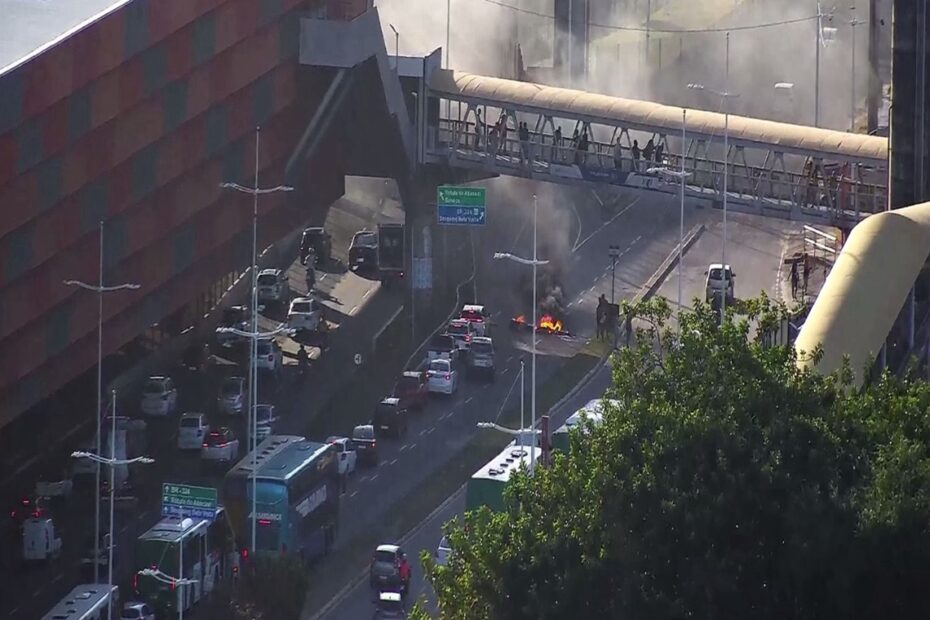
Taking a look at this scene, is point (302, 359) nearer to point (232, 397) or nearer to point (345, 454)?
point (232, 397)

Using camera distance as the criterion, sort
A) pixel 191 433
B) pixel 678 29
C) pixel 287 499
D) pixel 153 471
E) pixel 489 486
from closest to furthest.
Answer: pixel 489 486 < pixel 287 499 < pixel 153 471 < pixel 191 433 < pixel 678 29

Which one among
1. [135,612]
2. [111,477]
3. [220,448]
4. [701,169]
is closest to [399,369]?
[220,448]

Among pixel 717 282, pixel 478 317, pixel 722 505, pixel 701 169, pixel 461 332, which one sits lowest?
pixel 461 332

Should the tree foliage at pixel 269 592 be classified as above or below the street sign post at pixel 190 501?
below

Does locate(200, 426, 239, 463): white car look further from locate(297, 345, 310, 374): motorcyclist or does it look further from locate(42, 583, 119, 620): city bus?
locate(42, 583, 119, 620): city bus

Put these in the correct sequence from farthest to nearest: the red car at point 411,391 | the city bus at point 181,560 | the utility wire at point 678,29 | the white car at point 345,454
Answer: the utility wire at point 678,29
the red car at point 411,391
the white car at point 345,454
the city bus at point 181,560

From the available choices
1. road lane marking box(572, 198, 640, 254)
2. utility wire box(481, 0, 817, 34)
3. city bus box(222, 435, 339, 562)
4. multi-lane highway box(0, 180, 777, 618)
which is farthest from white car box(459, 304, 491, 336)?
utility wire box(481, 0, 817, 34)

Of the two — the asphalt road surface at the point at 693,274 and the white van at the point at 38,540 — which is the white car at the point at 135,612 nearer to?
the asphalt road surface at the point at 693,274

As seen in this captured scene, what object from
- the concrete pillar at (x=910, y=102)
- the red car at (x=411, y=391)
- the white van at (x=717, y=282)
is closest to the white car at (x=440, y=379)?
the red car at (x=411, y=391)
